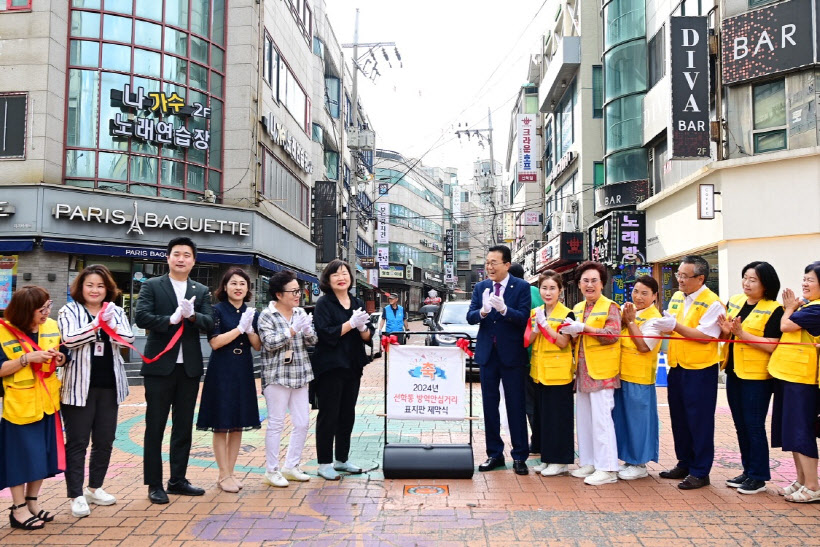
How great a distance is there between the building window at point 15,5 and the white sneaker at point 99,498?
643 inches

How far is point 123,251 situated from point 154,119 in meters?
3.75

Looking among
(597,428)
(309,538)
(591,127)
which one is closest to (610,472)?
(597,428)

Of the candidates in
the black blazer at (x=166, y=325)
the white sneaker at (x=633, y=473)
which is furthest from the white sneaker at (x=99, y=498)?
the white sneaker at (x=633, y=473)

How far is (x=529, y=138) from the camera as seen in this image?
3297 cm

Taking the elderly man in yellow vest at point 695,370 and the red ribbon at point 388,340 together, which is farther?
the red ribbon at point 388,340

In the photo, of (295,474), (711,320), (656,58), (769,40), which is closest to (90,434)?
(295,474)

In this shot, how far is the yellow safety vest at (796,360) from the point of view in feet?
16.2

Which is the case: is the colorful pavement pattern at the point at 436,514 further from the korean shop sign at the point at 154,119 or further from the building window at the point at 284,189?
the building window at the point at 284,189

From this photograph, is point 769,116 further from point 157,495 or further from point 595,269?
point 157,495

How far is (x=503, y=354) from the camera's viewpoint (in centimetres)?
598

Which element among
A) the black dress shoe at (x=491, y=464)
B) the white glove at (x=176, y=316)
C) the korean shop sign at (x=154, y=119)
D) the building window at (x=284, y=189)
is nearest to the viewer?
the white glove at (x=176, y=316)

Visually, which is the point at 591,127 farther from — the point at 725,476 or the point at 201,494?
the point at 201,494

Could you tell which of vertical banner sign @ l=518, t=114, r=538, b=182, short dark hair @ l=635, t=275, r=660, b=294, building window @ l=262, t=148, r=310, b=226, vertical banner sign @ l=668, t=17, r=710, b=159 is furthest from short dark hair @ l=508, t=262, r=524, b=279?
vertical banner sign @ l=518, t=114, r=538, b=182

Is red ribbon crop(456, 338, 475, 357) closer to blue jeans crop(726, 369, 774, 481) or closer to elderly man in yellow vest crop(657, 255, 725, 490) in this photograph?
elderly man in yellow vest crop(657, 255, 725, 490)
